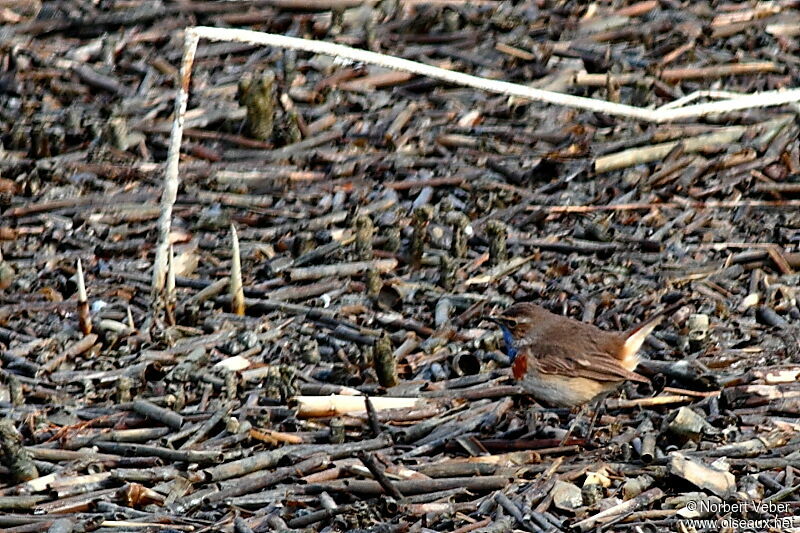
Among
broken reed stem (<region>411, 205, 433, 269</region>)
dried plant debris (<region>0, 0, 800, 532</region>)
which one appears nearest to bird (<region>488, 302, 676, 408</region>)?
dried plant debris (<region>0, 0, 800, 532</region>)

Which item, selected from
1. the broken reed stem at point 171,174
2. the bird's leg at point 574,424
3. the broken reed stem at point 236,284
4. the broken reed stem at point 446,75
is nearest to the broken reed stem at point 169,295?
the broken reed stem at point 171,174

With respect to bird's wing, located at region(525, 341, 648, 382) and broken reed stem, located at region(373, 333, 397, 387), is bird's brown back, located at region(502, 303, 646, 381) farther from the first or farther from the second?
broken reed stem, located at region(373, 333, 397, 387)

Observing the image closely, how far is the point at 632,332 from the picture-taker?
297 inches

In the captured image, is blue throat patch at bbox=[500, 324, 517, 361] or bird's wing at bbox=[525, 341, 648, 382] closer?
bird's wing at bbox=[525, 341, 648, 382]

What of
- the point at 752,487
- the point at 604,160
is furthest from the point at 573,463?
the point at 604,160

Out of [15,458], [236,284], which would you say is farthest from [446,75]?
[15,458]

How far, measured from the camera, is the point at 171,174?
25.7 feet

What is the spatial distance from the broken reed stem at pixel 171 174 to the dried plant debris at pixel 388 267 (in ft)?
0.60

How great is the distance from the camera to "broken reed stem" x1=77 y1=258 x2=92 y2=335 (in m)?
7.70

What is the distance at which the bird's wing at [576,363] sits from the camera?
728cm

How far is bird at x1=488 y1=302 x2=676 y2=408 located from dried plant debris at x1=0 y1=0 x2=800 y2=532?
0.16 m

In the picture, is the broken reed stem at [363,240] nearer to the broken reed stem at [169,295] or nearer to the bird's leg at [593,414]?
the broken reed stem at [169,295]

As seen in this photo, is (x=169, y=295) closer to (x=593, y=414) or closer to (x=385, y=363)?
(x=385, y=363)

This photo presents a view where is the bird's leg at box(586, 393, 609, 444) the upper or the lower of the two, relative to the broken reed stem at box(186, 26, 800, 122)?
lower
